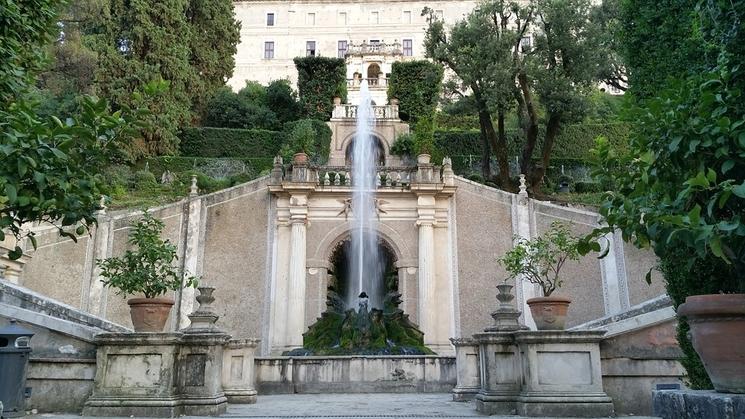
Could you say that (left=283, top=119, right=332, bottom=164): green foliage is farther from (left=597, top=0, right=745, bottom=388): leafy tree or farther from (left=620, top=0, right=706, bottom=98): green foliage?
(left=597, top=0, right=745, bottom=388): leafy tree

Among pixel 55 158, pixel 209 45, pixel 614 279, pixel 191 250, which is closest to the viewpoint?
pixel 55 158

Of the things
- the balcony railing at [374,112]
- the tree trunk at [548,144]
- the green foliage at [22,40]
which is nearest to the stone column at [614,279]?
the tree trunk at [548,144]

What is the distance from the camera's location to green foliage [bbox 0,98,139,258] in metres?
3.90

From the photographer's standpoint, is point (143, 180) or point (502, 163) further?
point (143, 180)

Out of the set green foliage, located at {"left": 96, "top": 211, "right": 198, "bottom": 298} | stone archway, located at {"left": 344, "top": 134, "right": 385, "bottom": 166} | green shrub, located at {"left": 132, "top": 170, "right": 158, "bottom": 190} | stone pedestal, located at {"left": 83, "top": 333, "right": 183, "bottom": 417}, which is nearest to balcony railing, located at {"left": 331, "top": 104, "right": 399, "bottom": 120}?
stone archway, located at {"left": 344, "top": 134, "right": 385, "bottom": 166}

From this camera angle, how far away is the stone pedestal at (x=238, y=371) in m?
9.04

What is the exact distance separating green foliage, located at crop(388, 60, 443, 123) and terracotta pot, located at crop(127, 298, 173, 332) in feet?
80.2

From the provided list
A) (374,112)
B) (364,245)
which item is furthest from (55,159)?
(374,112)

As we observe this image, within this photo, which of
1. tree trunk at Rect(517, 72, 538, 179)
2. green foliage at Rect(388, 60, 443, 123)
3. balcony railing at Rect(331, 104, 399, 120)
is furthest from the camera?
green foliage at Rect(388, 60, 443, 123)

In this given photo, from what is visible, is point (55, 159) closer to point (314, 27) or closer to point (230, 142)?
point (230, 142)

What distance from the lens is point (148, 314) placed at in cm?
739

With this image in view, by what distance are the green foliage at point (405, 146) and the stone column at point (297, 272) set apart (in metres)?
10.2

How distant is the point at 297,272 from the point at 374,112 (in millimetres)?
14251

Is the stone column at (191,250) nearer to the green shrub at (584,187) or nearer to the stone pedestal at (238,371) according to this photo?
the stone pedestal at (238,371)
